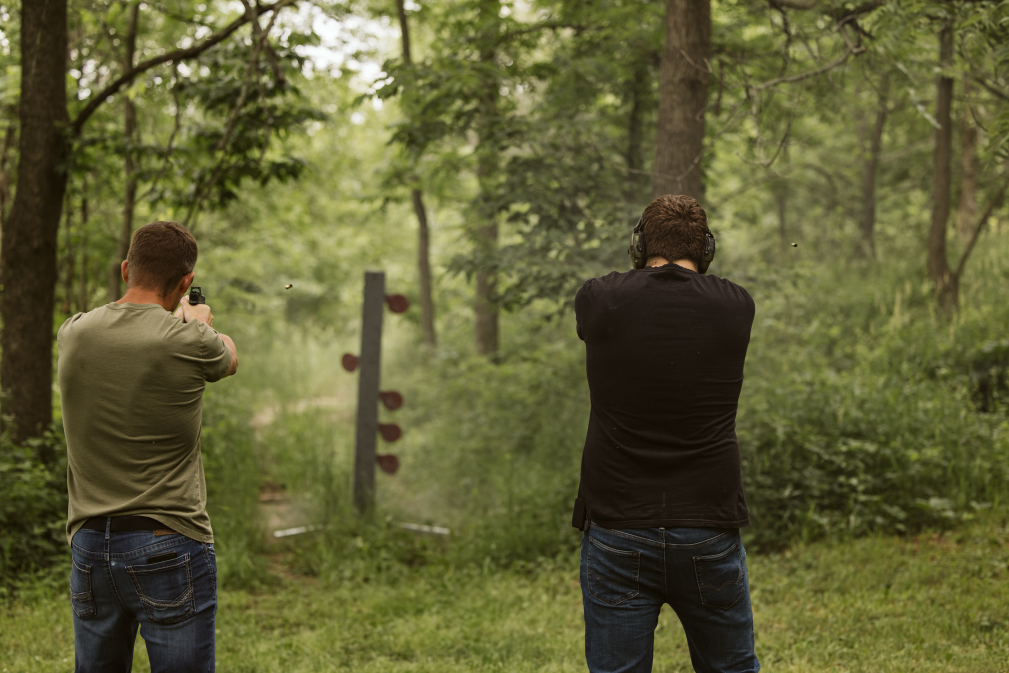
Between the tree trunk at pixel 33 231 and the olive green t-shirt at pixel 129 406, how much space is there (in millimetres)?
4027

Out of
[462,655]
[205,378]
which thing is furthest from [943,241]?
[205,378]

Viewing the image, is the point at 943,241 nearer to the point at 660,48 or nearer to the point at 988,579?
the point at 660,48

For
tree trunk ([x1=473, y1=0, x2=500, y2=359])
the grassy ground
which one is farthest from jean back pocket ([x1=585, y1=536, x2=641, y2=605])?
tree trunk ([x1=473, y1=0, x2=500, y2=359])

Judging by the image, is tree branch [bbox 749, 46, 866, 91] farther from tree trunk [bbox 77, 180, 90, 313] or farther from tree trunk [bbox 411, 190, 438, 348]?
tree trunk [bbox 77, 180, 90, 313]

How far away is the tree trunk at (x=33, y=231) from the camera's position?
5.80 m

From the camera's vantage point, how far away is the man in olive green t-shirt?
2.39 metres

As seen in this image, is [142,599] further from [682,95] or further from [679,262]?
[682,95]

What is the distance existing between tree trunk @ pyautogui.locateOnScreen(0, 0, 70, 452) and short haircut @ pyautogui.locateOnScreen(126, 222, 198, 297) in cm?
406

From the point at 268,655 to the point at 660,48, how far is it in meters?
5.82

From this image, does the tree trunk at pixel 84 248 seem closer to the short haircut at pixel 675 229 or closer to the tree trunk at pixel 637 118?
the tree trunk at pixel 637 118

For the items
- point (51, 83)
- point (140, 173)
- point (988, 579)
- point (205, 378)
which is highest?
point (51, 83)

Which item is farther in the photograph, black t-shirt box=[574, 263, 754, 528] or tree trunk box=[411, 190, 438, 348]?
tree trunk box=[411, 190, 438, 348]

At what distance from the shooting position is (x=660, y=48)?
6.83 m

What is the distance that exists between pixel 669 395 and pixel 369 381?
5143mm
